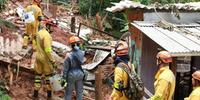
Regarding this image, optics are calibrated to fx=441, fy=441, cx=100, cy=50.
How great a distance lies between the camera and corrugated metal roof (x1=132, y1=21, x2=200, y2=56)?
864 centimetres

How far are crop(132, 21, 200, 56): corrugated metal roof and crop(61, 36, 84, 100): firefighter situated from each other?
5.39 ft

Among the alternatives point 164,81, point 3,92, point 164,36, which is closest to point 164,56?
point 164,81

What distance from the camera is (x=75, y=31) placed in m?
20.1

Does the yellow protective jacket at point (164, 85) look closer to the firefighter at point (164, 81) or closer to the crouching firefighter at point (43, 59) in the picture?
the firefighter at point (164, 81)

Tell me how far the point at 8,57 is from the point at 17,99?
1.61 m

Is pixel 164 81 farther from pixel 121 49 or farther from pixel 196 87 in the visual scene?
pixel 121 49

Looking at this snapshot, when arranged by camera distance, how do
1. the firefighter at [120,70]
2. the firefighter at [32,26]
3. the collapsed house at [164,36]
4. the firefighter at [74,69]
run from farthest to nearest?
1. the firefighter at [32,26]
2. the firefighter at [74,69]
3. the collapsed house at [164,36]
4. the firefighter at [120,70]

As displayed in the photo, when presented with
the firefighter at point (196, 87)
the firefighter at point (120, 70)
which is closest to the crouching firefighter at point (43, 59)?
the firefighter at point (120, 70)

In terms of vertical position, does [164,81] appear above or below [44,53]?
above

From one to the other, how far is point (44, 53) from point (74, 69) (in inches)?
42.4

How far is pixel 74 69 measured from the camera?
38.2 feet

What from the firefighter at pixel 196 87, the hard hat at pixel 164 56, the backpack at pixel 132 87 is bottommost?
the backpack at pixel 132 87

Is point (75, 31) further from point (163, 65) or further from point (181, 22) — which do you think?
point (163, 65)

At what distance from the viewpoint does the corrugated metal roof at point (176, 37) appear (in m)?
8.64
